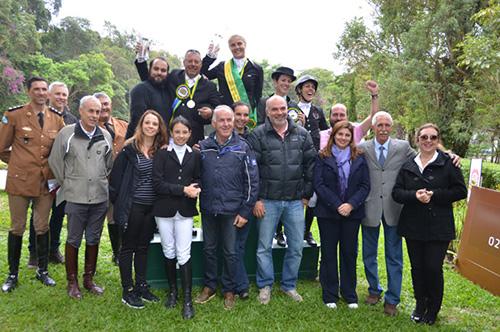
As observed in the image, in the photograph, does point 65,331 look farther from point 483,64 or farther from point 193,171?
point 483,64

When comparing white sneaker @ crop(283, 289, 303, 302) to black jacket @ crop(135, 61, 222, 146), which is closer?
white sneaker @ crop(283, 289, 303, 302)

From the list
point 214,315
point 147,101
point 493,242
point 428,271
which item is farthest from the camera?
point 493,242

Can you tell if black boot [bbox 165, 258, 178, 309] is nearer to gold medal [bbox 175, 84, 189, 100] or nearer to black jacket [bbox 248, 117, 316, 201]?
black jacket [bbox 248, 117, 316, 201]

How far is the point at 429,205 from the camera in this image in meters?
3.78

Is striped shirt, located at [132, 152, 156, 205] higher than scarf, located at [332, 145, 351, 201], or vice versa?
scarf, located at [332, 145, 351, 201]

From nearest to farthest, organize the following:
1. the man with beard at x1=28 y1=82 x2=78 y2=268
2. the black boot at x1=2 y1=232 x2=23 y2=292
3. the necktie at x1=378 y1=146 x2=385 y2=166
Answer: the necktie at x1=378 y1=146 x2=385 y2=166 → the black boot at x1=2 y1=232 x2=23 y2=292 → the man with beard at x1=28 y1=82 x2=78 y2=268

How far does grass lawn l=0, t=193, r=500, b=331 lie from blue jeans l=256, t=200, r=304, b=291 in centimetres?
25

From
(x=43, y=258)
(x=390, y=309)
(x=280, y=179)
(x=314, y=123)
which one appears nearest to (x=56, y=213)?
(x=43, y=258)

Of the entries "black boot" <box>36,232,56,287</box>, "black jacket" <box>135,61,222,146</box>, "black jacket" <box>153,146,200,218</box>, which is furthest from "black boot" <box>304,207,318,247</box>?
"black boot" <box>36,232,56,287</box>

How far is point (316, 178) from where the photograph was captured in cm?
421

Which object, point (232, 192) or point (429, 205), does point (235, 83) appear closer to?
point (232, 192)

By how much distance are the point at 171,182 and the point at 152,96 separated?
1443mm

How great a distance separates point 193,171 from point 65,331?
1.90m

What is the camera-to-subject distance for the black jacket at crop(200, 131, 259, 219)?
4027mm
